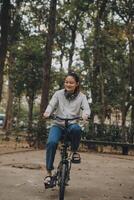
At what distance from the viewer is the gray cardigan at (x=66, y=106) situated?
772 centimetres

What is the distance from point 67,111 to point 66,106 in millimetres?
100

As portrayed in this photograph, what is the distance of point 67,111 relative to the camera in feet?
25.4

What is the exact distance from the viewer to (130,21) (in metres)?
27.1

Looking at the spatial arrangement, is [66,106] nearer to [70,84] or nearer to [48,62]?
[70,84]

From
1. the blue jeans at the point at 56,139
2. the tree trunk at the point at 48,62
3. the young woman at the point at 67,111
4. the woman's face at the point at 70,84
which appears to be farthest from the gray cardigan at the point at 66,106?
the tree trunk at the point at 48,62

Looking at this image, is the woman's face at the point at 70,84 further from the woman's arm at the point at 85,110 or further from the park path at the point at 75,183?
the park path at the point at 75,183

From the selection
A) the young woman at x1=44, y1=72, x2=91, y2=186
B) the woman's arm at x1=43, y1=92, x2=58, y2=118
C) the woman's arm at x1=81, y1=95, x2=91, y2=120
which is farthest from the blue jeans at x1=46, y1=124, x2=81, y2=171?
the woman's arm at x1=43, y1=92, x2=58, y2=118

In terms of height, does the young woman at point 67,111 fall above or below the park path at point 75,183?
above

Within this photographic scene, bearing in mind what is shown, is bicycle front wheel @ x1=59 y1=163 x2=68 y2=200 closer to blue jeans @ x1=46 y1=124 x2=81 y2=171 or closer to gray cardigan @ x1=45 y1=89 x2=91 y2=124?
blue jeans @ x1=46 y1=124 x2=81 y2=171

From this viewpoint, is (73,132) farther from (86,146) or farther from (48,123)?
(86,146)

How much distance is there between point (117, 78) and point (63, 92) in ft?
100

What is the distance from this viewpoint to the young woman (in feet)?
24.9

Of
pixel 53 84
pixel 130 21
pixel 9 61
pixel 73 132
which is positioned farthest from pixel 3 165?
pixel 53 84

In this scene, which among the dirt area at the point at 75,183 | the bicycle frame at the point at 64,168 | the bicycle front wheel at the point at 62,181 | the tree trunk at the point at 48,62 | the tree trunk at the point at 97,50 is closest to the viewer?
the bicycle front wheel at the point at 62,181
